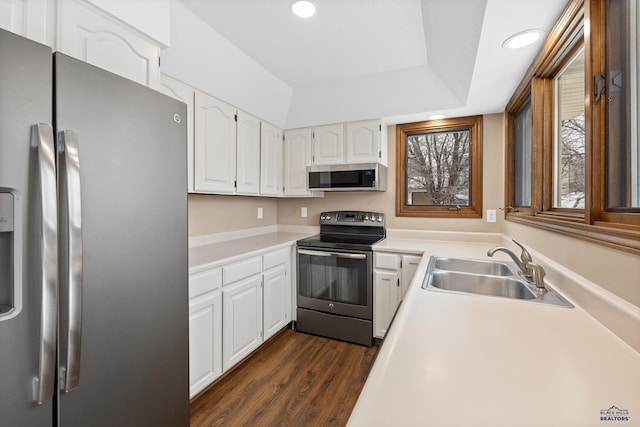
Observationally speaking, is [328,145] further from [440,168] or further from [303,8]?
[303,8]

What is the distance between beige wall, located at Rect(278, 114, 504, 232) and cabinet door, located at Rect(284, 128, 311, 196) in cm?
34

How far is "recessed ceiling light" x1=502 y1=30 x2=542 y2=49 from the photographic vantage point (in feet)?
4.49

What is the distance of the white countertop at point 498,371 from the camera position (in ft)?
1.68

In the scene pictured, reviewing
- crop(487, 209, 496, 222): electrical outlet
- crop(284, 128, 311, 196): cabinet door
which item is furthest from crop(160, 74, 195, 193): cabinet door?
crop(487, 209, 496, 222): electrical outlet

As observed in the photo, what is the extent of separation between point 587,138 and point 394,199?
1.94 m

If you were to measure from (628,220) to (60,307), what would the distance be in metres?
1.78

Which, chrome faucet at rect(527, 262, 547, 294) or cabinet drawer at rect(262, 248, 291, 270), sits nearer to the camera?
chrome faucet at rect(527, 262, 547, 294)

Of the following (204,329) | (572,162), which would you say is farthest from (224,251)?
(572,162)

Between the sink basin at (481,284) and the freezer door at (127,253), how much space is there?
124 cm

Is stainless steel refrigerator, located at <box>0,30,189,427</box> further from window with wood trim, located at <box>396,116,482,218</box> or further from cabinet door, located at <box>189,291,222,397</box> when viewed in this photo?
window with wood trim, located at <box>396,116,482,218</box>

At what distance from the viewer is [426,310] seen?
1.02m

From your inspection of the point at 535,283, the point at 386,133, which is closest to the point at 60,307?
the point at 535,283

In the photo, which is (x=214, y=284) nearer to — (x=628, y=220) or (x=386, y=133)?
(x=628, y=220)

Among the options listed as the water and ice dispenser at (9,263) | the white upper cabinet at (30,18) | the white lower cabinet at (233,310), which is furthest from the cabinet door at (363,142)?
the water and ice dispenser at (9,263)
